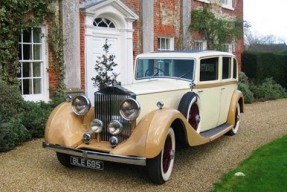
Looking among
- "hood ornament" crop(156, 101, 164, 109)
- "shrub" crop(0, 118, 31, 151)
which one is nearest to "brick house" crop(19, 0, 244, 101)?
"shrub" crop(0, 118, 31, 151)

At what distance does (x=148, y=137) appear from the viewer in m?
5.11

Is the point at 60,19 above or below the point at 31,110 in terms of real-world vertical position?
above

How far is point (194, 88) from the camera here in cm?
683

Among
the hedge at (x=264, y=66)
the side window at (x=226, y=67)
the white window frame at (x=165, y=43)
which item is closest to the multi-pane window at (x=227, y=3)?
the hedge at (x=264, y=66)

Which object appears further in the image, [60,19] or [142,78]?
[60,19]

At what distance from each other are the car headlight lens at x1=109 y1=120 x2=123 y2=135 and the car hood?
50 cm

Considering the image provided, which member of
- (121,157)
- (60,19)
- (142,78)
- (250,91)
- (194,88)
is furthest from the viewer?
(250,91)

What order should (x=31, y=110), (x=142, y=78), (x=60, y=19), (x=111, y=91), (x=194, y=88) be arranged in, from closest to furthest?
(x=111, y=91), (x=194, y=88), (x=142, y=78), (x=31, y=110), (x=60, y=19)

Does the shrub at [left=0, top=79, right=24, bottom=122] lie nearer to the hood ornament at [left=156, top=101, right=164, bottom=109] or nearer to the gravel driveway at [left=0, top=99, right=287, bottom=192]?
the gravel driveway at [left=0, top=99, right=287, bottom=192]

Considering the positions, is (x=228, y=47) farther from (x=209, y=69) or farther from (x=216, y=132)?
(x=216, y=132)

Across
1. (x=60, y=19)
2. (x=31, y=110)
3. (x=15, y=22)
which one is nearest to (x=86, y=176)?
(x=31, y=110)

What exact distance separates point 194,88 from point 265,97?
1148cm

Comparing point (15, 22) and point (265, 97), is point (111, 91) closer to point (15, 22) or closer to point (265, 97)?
point (15, 22)

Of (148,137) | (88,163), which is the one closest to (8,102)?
(88,163)
